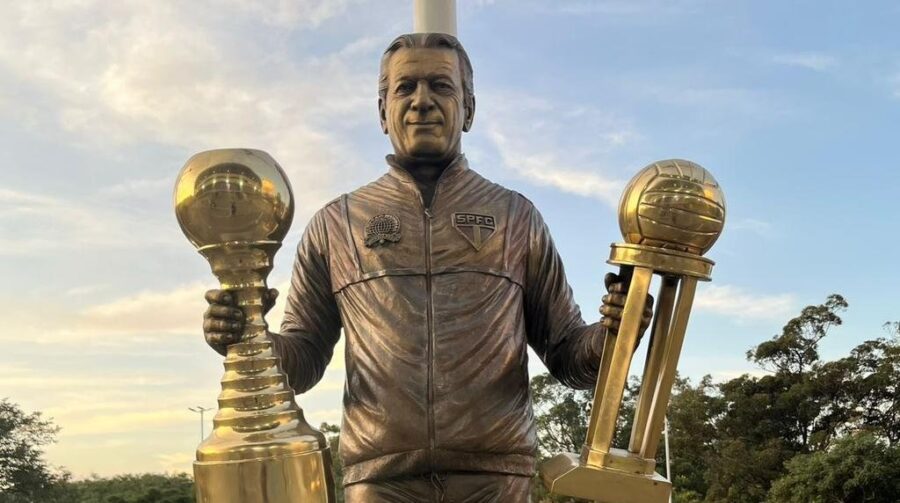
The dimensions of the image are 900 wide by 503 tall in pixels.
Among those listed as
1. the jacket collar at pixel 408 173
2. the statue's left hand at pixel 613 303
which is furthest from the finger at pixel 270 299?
the jacket collar at pixel 408 173

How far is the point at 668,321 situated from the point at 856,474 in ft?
68.2

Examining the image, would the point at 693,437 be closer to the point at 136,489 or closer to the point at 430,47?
the point at 136,489

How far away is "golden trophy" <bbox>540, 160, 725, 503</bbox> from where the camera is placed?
2.34 m

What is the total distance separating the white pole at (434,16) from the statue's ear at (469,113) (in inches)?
68.6

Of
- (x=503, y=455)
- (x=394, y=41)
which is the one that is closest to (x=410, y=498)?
(x=503, y=455)

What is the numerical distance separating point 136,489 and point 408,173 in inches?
903

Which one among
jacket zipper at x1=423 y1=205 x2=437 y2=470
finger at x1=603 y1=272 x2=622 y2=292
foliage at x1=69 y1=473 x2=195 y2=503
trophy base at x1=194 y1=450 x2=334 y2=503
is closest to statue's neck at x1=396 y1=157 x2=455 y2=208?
jacket zipper at x1=423 y1=205 x2=437 y2=470

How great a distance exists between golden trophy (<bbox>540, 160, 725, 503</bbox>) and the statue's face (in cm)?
85

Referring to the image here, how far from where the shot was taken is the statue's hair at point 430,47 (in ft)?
10.1

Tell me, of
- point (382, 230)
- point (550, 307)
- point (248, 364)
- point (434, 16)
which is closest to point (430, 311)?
point (382, 230)

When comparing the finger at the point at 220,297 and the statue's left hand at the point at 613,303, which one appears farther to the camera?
the statue's left hand at the point at 613,303

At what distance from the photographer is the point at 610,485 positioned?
236 cm

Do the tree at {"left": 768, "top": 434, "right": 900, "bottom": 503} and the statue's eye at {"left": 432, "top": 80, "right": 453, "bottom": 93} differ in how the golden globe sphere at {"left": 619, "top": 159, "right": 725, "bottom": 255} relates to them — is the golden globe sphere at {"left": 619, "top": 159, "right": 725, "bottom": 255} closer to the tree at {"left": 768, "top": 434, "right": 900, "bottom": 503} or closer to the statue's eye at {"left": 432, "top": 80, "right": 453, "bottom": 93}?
the statue's eye at {"left": 432, "top": 80, "right": 453, "bottom": 93}

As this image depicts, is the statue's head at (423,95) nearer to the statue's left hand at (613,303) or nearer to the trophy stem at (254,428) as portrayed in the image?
the statue's left hand at (613,303)
